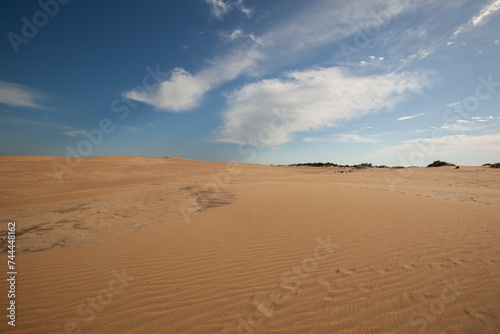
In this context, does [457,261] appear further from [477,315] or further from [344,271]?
[344,271]

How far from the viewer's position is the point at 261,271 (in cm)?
385

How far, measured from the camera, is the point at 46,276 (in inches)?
155

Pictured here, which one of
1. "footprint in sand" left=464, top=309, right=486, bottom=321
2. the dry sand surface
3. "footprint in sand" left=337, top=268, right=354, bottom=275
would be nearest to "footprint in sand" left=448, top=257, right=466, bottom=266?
the dry sand surface

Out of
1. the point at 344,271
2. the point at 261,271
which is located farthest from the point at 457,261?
the point at 261,271

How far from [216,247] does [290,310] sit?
260cm

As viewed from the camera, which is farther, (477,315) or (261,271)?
(261,271)

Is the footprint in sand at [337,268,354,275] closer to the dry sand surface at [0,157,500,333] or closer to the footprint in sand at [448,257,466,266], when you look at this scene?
the dry sand surface at [0,157,500,333]

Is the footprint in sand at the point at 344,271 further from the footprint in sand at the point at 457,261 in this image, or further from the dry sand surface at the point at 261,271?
the footprint in sand at the point at 457,261

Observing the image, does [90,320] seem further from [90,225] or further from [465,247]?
[465,247]

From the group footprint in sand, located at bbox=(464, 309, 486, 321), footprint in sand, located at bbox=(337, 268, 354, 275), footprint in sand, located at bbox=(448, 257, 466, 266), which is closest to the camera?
footprint in sand, located at bbox=(464, 309, 486, 321)

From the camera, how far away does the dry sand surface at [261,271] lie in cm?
268

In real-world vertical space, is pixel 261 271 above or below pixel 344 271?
below

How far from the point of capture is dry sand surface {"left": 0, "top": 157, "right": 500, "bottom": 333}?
2.68 meters

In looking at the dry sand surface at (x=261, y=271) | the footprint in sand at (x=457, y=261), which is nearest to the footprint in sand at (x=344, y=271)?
the dry sand surface at (x=261, y=271)
